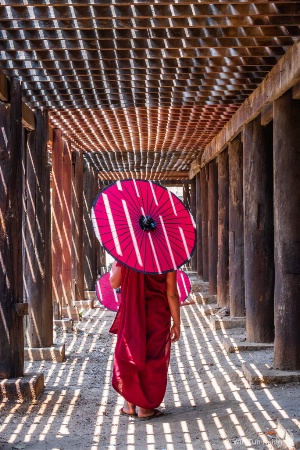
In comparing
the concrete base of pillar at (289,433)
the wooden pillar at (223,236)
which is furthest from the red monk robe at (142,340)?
the wooden pillar at (223,236)

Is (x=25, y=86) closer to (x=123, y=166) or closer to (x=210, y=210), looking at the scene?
(x=210, y=210)

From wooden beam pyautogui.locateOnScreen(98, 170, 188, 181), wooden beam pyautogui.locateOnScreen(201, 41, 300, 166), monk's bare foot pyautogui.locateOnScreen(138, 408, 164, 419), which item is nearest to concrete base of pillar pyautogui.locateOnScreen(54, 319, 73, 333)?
wooden beam pyautogui.locateOnScreen(201, 41, 300, 166)

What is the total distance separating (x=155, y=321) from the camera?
5.22m

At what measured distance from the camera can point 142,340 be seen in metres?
5.16

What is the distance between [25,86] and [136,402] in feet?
10.6

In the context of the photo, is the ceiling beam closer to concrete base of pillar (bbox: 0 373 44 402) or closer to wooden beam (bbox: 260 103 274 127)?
wooden beam (bbox: 260 103 274 127)

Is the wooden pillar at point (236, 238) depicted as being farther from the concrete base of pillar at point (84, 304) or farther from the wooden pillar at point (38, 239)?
the concrete base of pillar at point (84, 304)

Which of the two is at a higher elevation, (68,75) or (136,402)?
(68,75)

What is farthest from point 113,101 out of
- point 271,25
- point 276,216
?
point 271,25

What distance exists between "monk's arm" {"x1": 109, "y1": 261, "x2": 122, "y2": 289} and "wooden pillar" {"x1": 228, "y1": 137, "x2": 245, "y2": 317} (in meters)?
4.25

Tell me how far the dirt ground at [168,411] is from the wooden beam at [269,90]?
90.1 inches

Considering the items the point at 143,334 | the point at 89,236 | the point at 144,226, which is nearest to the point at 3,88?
the point at 144,226

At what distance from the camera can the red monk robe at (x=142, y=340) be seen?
16.9 ft

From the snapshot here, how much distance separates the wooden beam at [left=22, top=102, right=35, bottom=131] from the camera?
7.10 meters
